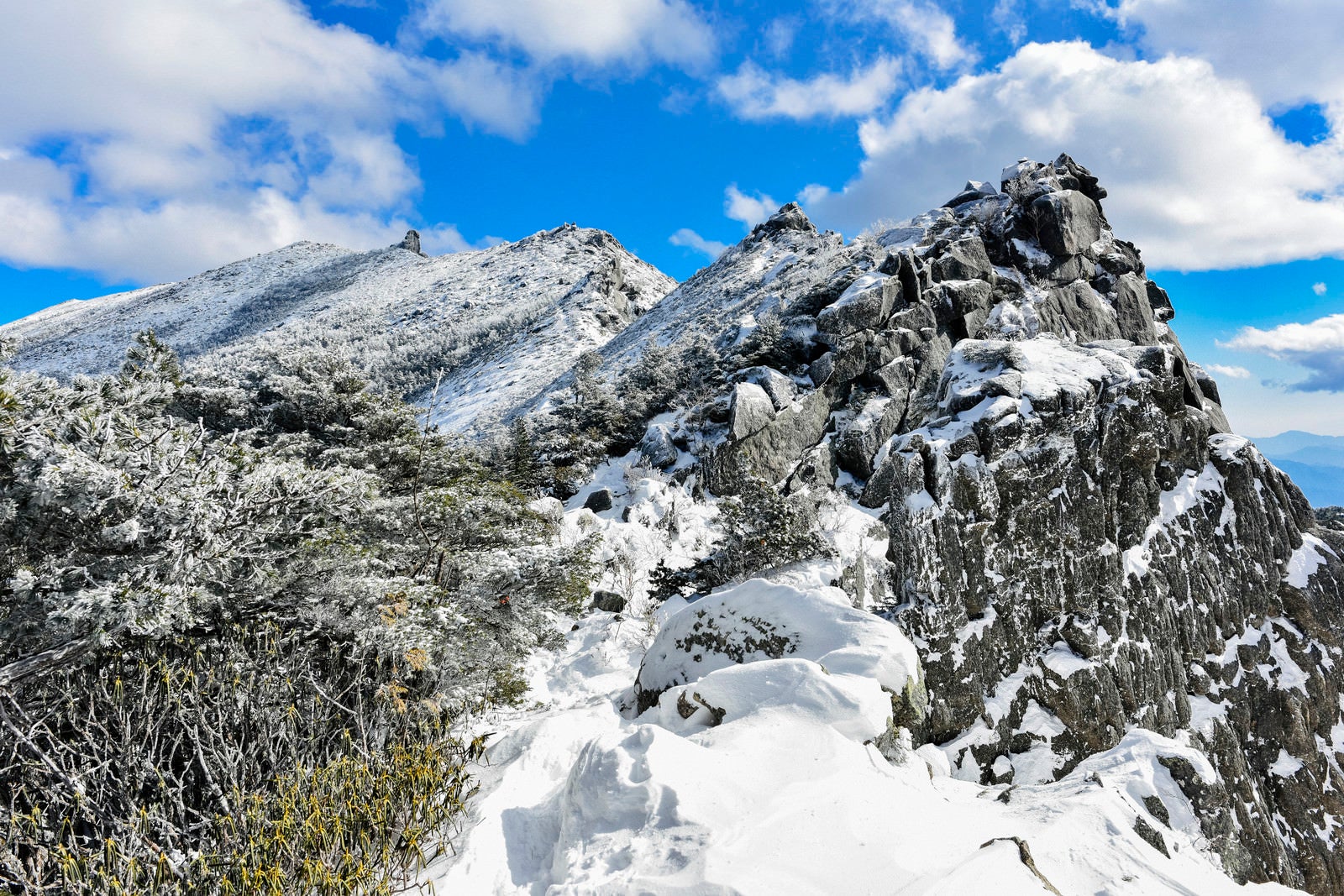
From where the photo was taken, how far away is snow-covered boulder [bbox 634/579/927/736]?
5.70 meters

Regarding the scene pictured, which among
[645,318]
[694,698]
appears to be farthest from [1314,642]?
[645,318]

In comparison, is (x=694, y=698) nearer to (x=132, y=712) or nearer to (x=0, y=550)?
(x=132, y=712)

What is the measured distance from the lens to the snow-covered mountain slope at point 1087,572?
415 inches

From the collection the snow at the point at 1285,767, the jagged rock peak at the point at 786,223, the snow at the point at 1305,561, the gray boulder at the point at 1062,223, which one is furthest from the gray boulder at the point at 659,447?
the jagged rock peak at the point at 786,223

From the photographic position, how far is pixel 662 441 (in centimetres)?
2078

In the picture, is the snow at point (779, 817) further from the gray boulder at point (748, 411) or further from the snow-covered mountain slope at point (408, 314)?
the snow-covered mountain slope at point (408, 314)

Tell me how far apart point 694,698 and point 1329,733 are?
17.0 meters

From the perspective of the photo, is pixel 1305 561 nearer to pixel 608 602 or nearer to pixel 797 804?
pixel 608 602

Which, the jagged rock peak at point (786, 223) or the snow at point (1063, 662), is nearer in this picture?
the snow at point (1063, 662)

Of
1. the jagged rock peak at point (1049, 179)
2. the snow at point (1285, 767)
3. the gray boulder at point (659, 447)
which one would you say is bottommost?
the snow at point (1285, 767)

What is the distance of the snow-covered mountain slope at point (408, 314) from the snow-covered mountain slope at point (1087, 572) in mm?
22351

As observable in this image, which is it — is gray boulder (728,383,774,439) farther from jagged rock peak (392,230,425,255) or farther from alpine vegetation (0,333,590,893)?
jagged rock peak (392,230,425,255)

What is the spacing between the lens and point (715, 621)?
308 inches

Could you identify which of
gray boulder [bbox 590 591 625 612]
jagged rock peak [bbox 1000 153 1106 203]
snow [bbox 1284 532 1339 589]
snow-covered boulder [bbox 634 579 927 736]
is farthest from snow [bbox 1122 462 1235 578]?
jagged rock peak [bbox 1000 153 1106 203]
